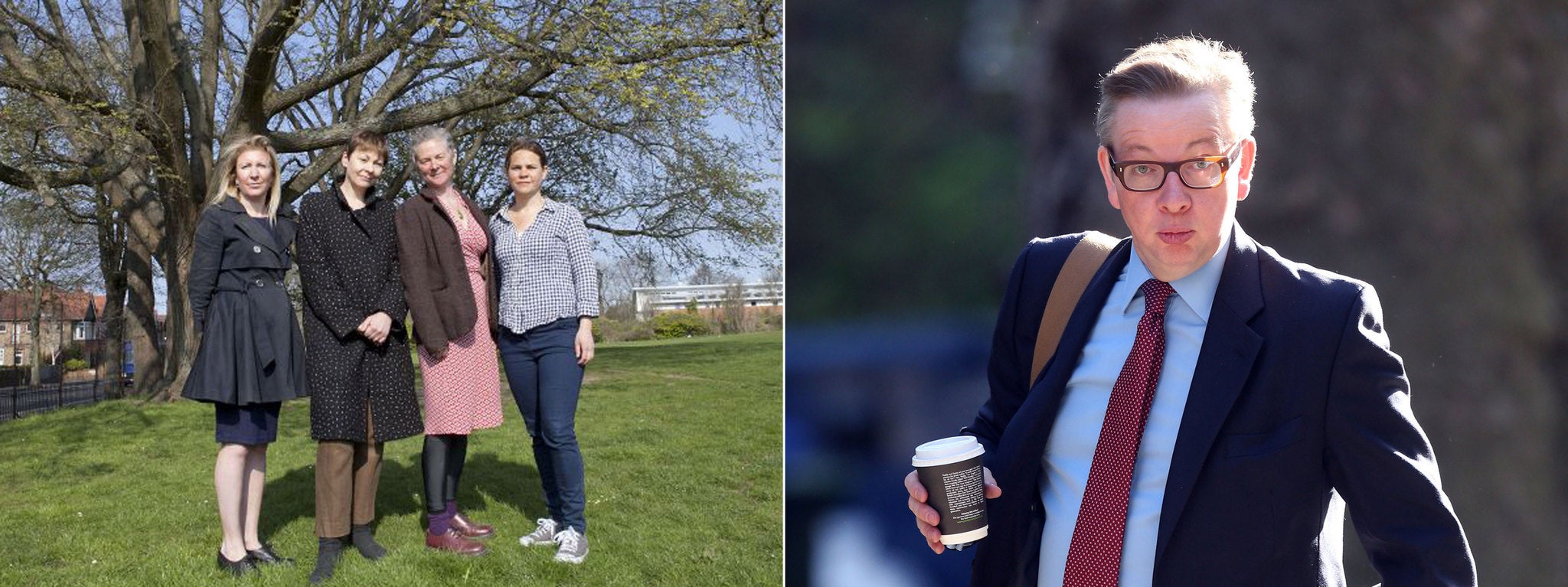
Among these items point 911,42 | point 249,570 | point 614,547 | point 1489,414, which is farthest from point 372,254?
point 1489,414

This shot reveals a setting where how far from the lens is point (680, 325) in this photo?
19.4 meters

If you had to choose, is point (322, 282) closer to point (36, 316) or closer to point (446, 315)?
point (446, 315)

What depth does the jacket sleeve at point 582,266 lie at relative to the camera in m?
3.07

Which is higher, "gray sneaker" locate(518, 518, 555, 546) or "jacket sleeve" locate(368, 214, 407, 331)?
"jacket sleeve" locate(368, 214, 407, 331)

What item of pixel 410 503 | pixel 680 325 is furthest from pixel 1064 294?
pixel 680 325

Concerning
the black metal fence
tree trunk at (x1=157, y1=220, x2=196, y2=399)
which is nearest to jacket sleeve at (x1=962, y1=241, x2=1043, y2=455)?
tree trunk at (x1=157, y1=220, x2=196, y2=399)

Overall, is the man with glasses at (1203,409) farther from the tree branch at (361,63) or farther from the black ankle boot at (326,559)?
the tree branch at (361,63)

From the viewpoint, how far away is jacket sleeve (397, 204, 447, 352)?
300 centimetres

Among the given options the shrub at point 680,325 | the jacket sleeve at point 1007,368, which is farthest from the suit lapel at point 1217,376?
the shrub at point 680,325

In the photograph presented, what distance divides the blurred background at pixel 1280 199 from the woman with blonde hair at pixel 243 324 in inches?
70.2

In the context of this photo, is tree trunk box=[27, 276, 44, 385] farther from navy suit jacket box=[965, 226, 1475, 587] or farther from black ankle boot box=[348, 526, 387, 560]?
navy suit jacket box=[965, 226, 1475, 587]

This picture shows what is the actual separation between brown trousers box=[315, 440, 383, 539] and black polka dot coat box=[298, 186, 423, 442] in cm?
6

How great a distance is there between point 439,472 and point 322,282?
23.9 inches

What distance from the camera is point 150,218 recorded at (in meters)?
9.79
